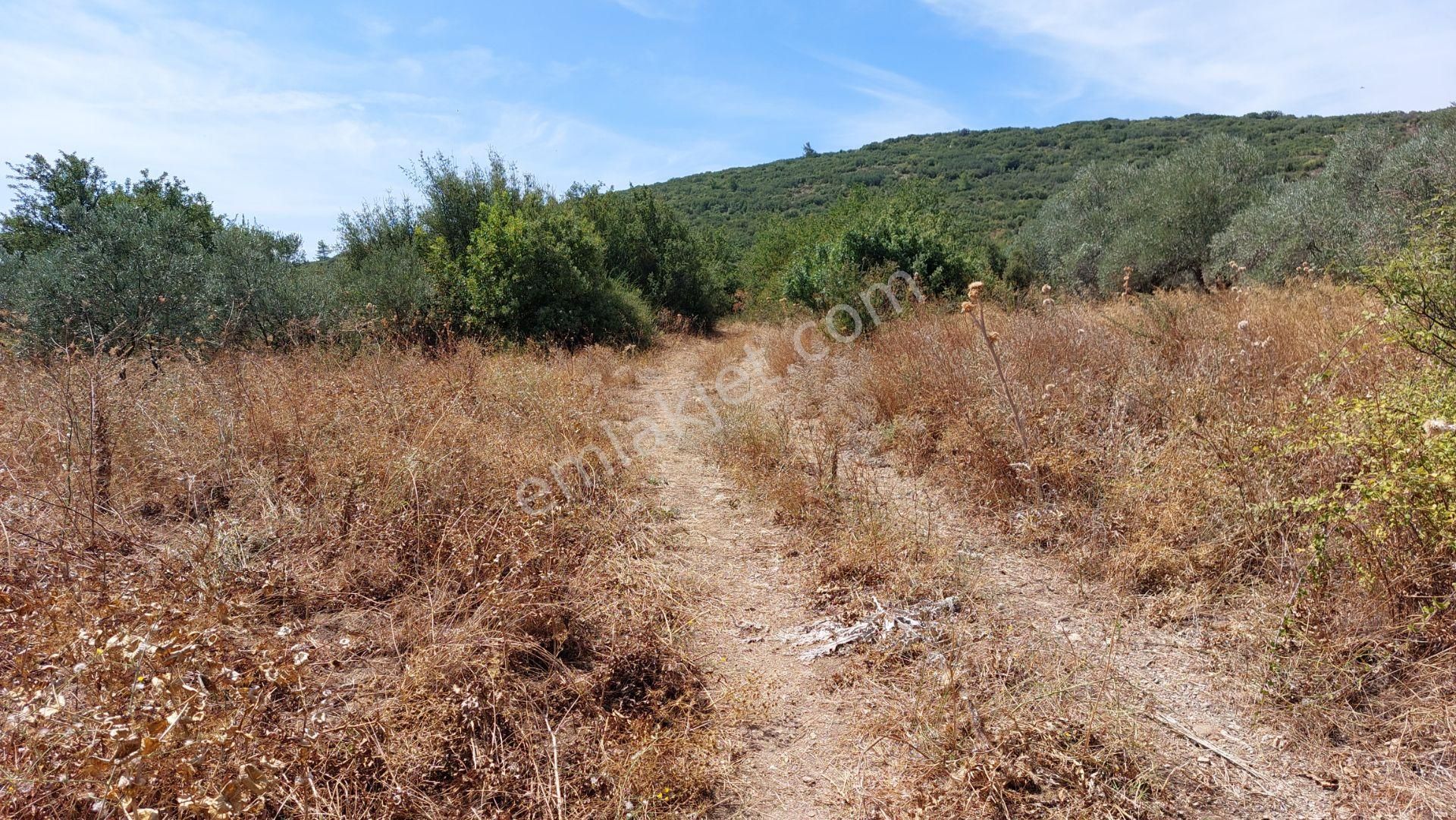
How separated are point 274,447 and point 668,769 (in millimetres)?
3545

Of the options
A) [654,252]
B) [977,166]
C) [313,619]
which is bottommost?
[313,619]

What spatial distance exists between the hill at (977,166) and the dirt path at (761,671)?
2979cm

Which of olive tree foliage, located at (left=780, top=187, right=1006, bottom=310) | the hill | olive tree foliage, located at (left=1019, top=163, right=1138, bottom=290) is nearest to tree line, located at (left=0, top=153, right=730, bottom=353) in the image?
olive tree foliage, located at (left=780, top=187, right=1006, bottom=310)

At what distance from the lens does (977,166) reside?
159ft

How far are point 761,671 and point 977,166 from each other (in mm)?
53121

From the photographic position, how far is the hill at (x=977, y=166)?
36281 mm

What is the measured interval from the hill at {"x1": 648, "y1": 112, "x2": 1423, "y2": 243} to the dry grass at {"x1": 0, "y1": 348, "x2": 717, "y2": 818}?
30086mm

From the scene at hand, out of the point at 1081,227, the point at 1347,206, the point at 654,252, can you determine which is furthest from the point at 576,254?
the point at 1081,227

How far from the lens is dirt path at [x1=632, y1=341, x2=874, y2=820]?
2217mm

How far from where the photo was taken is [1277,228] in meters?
11.2

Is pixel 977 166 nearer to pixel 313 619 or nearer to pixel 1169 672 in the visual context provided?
pixel 1169 672

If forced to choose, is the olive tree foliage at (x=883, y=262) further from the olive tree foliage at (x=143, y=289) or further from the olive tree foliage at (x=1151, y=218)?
the olive tree foliage at (x=143, y=289)

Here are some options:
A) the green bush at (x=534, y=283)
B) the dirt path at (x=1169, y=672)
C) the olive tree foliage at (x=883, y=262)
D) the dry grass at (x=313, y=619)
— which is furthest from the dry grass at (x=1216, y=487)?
the green bush at (x=534, y=283)

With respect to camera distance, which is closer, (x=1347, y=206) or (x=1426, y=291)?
(x=1426, y=291)
